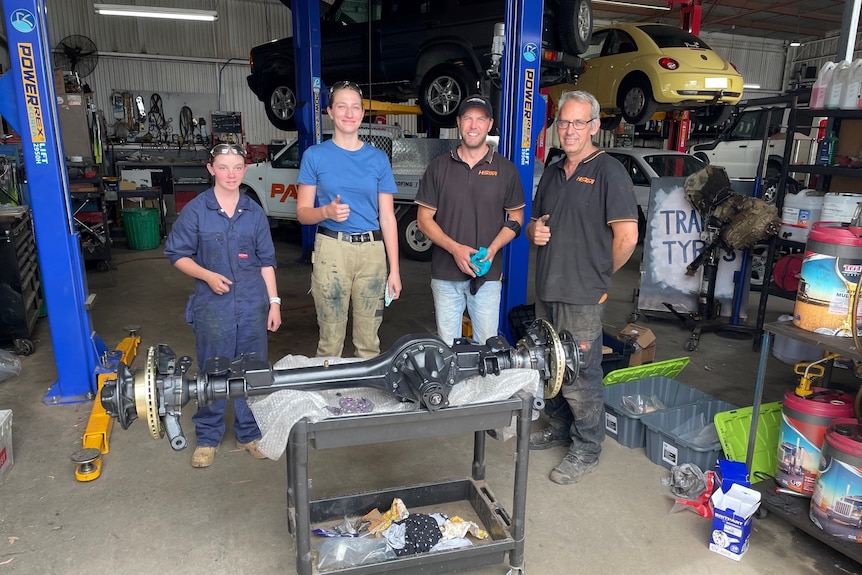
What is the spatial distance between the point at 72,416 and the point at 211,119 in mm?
12424

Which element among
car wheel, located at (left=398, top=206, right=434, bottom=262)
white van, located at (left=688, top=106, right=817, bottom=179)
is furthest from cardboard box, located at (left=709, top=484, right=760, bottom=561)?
white van, located at (left=688, top=106, right=817, bottom=179)

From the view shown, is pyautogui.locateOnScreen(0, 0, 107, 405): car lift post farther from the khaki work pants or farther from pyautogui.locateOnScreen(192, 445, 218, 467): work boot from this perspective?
the khaki work pants

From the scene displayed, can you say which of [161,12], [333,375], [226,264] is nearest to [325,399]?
[333,375]

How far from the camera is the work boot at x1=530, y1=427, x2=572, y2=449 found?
10.1ft

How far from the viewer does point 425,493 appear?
93.7 inches

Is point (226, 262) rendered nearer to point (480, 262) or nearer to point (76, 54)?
point (480, 262)

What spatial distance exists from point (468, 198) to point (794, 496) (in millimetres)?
1844

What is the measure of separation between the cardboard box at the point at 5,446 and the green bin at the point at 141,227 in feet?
19.1

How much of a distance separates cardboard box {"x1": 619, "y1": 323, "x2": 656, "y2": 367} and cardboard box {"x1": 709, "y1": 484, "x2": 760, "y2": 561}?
1680mm

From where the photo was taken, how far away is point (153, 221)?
8.34 m

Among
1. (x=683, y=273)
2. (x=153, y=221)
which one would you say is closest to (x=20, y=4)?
(x=683, y=273)

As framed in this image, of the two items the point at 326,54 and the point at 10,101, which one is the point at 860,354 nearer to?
the point at 10,101

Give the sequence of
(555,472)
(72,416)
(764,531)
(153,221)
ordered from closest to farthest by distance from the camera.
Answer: (764,531), (555,472), (72,416), (153,221)

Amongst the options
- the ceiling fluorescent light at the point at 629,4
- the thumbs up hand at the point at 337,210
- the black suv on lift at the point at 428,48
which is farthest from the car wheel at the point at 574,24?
the ceiling fluorescent light at the point at 629,4
